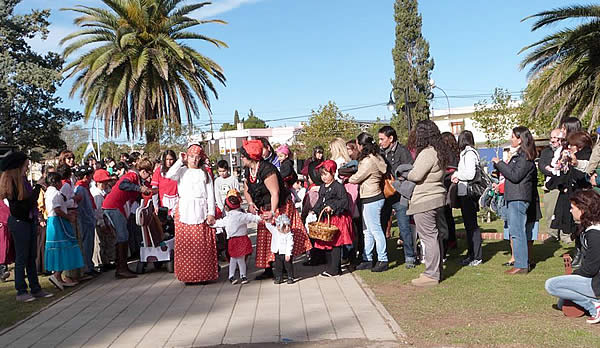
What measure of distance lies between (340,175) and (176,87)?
14.9m

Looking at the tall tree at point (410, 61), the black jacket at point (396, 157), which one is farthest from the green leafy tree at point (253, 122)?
the black jacket at point (396, 157)

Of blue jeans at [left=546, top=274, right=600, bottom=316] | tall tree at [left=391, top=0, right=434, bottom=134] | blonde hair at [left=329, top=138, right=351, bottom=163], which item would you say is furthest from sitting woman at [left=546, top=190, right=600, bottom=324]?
tall tree at [left=391, top=0, right=434, bottom=134]

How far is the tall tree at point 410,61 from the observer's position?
56.5 metres

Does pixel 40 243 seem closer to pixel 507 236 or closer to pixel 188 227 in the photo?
pixel 188 227

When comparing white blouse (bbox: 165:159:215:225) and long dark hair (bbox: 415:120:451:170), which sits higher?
long dark hair (bbox: 415:120:451:170)

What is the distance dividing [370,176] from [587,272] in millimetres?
3716

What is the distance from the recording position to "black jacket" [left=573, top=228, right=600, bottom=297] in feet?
19.2

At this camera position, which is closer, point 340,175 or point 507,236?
point 507,236

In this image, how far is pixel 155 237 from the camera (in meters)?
9.98

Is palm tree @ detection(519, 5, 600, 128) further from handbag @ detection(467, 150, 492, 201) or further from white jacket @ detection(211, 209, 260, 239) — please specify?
white jacket @ detection(211, 209, 260, 239)

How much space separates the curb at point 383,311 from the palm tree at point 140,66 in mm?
14958

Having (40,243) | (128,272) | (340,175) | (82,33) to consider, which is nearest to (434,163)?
(340,175)

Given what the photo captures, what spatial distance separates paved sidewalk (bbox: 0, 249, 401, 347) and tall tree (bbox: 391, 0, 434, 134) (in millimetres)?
49146

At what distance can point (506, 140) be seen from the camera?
145ft
